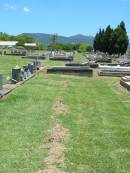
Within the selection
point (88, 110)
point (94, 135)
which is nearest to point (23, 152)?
point (94, 135)

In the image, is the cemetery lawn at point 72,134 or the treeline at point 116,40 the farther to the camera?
the treeline at point 116,40

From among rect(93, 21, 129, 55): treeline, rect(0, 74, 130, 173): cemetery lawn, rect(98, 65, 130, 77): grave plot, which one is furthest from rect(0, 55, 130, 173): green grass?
rect(93, 21, 129, 55): treeline

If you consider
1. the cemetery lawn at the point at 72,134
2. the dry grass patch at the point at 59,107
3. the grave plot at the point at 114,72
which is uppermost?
the cemetery lawn at the point at 72,134

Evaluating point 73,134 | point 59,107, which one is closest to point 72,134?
point 73,134

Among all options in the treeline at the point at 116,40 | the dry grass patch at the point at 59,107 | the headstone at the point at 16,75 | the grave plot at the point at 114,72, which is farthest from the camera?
the treeline at the point at 116,40

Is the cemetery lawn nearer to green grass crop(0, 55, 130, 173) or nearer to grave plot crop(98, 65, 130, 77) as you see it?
green grass crop(0, 55, 130, 173)

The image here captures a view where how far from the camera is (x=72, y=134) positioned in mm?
10570

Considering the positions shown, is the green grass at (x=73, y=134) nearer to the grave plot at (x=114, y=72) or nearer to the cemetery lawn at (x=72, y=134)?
the cemetery lawn at (x=72, y=134)

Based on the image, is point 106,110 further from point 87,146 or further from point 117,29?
point 117,29

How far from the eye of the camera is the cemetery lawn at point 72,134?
8086mm

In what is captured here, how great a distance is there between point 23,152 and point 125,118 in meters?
5.28

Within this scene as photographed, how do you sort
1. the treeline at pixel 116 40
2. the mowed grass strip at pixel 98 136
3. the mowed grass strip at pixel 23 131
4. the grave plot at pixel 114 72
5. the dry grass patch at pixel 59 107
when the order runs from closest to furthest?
the mowed grass strip at pixel 23 131 < the mowed grass strip at pixel 98 136 < the dry grass patch at pixel 59 107 < the grave plot at pixel 114 72 < the treeline at pixel 116 40

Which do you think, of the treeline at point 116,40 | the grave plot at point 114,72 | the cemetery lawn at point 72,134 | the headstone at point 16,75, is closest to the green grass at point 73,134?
the cemetery lawn at point 72,134

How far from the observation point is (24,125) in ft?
37.0
